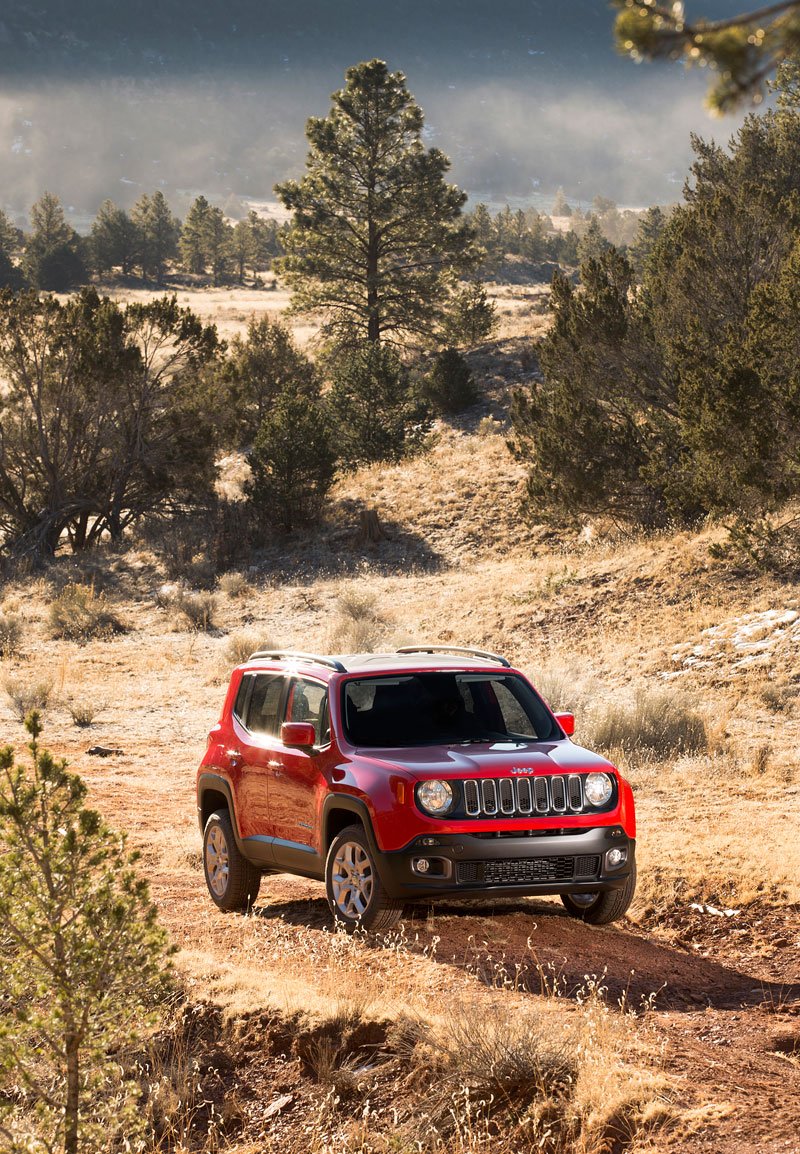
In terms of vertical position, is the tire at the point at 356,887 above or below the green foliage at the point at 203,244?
below

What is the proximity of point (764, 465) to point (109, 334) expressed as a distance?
802 inches

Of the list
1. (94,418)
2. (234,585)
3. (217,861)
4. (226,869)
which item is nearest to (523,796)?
(226,869)

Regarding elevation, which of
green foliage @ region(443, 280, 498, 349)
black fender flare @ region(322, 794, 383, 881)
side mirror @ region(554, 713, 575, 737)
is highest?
green foliage @ region(443, 280, 498, 349)

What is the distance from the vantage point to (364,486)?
32938 mm

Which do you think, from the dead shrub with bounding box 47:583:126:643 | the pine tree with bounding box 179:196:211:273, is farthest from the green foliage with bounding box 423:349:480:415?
the pine tree with bounding box 179:196:211:273

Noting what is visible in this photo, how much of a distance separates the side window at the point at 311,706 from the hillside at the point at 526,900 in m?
1.28

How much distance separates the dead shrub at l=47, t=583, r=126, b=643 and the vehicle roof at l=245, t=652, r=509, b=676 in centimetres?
1650

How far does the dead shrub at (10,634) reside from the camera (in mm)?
22875

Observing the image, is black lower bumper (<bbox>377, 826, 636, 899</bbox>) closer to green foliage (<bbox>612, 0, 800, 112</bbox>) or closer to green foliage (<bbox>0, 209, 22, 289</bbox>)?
green foliage (<bbox>612, 0, 800, 112</bbox>)

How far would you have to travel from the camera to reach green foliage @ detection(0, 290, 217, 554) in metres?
32.0

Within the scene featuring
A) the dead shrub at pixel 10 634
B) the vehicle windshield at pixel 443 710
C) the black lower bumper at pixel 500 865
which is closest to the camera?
the black lower bumper at pixel 500 865

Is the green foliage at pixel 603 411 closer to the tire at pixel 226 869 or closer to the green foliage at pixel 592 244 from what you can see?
the tire at pixel 226 869

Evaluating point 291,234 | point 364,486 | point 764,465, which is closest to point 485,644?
point 764,465

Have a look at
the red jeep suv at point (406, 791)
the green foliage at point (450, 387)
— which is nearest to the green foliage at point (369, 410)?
the green foliage at point (450, 387)
